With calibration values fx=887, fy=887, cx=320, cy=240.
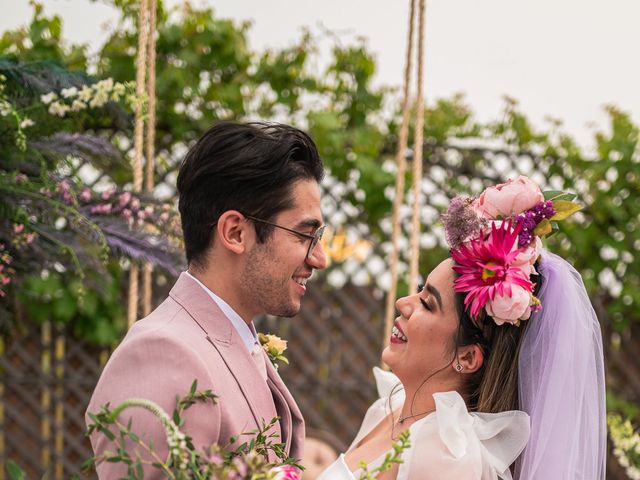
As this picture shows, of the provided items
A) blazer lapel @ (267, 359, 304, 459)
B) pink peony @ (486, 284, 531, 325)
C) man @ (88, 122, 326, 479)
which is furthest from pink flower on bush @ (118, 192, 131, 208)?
pink peony @ (486, 284, 531, 325)

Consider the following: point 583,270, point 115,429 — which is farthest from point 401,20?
point 115,429

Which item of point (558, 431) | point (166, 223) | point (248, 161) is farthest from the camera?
point (166, 223)

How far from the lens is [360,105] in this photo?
443 centimetres

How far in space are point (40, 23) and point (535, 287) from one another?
2.82 m

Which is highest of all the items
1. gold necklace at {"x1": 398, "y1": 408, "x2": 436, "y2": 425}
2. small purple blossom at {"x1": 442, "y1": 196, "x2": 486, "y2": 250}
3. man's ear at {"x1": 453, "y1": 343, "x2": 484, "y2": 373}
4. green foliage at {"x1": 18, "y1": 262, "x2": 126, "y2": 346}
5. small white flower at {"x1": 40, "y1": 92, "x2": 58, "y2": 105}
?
small white flower at {"x1": 40, "y1": 92, "x2": 58, "y2": 105}

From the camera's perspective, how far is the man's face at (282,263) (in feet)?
6.38

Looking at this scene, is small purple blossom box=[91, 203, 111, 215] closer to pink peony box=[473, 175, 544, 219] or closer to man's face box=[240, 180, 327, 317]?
man's face box=[240, 180, 327, 317]

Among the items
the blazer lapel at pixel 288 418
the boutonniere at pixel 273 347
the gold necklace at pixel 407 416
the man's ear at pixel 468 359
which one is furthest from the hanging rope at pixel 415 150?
the blazer lapel at pixel 288 418

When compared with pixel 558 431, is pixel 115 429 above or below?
above

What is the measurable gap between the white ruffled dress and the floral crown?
0.24 m

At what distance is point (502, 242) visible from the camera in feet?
6.93

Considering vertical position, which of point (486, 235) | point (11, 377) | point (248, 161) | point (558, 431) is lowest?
point (11, 377)

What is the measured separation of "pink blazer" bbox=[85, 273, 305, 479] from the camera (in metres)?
1.62

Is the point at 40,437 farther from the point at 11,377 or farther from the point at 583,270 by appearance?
the point at 583,270
